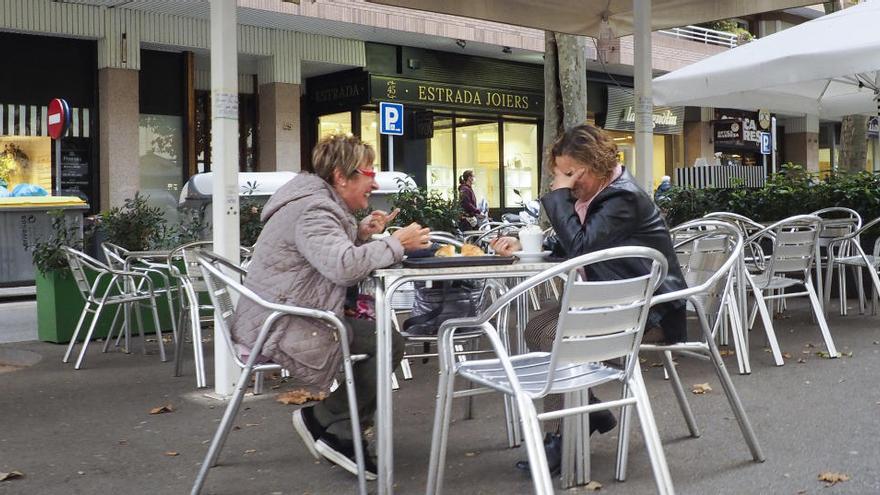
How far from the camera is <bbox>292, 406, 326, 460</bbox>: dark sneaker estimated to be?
4.06 m

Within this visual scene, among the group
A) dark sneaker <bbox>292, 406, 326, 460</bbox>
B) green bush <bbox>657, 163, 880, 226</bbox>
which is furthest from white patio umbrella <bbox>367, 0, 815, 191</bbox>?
dark sneaker <bbox>292, 406, 326, 460</bbox>

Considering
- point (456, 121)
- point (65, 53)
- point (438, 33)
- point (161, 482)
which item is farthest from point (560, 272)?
point (456, 121)

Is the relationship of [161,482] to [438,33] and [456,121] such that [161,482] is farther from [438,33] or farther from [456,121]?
[456,121]

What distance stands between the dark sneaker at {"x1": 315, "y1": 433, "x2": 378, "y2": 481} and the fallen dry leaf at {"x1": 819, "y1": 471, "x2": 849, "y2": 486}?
→ 1792mm

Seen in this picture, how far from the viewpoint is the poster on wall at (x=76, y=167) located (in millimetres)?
16984

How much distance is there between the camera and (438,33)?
19.8 meters

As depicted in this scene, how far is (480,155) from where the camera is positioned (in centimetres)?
2409

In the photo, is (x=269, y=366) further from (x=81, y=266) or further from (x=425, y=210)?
(x=425, y=210)

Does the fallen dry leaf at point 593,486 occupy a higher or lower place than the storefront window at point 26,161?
lower

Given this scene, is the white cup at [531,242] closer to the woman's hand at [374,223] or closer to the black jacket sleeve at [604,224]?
the black jacket sleeve at [604,224]

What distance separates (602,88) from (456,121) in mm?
5232

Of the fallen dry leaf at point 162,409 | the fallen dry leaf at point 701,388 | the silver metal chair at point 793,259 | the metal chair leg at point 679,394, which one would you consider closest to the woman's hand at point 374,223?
the metal chair leg at point 679,394

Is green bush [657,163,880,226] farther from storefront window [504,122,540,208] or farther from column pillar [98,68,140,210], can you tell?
storefront window [504,122,540,208]

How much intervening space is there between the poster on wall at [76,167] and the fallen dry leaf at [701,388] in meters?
14.1
